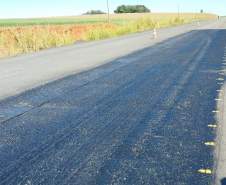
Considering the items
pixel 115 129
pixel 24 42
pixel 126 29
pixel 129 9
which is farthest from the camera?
pixel 129 9

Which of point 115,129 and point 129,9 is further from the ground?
point 129,9

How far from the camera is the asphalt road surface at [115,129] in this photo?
296 cm

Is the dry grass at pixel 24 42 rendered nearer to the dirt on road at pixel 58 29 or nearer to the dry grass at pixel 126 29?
the dirt on road at pixel 58 29

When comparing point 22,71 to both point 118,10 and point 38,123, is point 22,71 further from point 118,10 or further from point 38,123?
point 118,10

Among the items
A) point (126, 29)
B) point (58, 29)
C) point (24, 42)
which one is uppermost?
point (58, 29)

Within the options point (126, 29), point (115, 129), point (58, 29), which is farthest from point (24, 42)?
point (126, 29)

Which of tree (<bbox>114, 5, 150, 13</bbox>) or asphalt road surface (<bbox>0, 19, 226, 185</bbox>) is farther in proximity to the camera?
tree (<bbox>114, 5, 150, 13</bbox>)

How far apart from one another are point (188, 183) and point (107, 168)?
2.59 ft

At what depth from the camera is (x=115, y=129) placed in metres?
4.14

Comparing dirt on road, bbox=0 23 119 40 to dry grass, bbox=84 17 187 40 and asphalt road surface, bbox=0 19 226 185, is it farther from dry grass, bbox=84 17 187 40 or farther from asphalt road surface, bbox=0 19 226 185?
asphalt road surface, bbox=0 19 226 185

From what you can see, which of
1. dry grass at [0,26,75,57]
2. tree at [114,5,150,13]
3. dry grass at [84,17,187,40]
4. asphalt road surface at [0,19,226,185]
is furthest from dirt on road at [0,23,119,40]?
tree at [114,5,150,13]

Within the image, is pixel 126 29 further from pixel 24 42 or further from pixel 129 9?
pixel 129 9

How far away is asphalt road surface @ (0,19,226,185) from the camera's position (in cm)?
296

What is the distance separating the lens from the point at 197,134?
3.87 m
